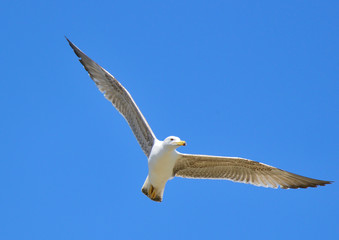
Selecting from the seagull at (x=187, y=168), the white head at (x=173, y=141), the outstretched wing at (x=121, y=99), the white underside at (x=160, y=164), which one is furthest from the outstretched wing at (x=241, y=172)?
the outstretched wing at (x=121, y=99)

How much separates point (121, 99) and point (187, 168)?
7.48 feet

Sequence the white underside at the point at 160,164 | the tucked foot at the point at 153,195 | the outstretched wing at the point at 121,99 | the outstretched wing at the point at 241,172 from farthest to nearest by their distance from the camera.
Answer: the outstretched wing at the point at 121,99, the tucked foot at the point at 153,195, the outstretched wing at the point at 241,172, the white underside at the point at 160,164

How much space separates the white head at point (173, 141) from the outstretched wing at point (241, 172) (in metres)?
0.51

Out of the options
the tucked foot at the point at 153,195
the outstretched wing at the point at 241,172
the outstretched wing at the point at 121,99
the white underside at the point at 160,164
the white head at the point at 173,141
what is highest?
the outstretched wing at the point at 121,99

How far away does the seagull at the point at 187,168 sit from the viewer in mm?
9531

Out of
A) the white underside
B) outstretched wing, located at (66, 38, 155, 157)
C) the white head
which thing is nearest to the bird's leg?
the white underside

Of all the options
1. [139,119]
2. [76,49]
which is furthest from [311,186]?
[76,49]

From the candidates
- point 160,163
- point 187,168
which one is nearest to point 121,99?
point 160,163

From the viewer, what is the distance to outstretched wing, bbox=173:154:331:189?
973cm

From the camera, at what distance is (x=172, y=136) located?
30.8 ft

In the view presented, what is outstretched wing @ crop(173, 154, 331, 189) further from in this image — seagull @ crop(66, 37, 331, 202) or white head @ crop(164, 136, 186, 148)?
white head @ crop(164, 136, 186, 148)

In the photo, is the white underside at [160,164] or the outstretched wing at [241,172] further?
the outstretched wing at [241,172]

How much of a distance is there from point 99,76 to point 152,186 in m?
3.07

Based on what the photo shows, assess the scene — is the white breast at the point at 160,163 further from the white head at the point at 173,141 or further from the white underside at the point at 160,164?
the white head at the point at 173,141
